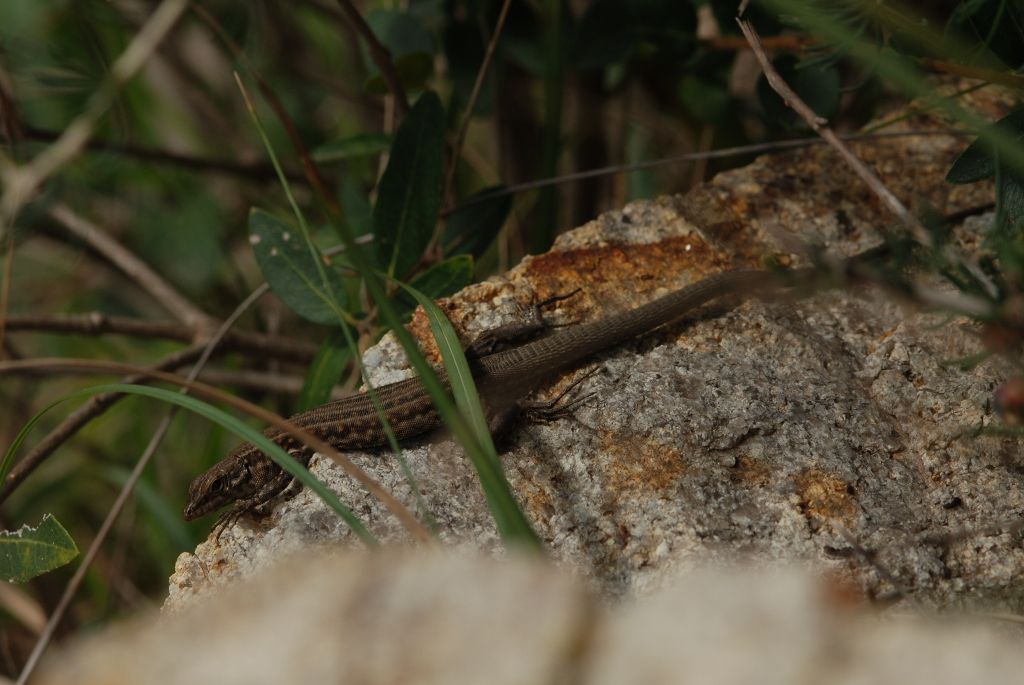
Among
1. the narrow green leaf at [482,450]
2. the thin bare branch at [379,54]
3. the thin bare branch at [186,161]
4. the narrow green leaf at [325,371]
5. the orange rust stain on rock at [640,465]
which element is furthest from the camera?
the thin bare branch at [186,161]

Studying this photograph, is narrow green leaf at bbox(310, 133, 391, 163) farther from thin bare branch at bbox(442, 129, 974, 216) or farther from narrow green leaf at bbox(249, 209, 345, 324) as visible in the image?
narrow green leaf at bbox(249, 209, 345, 324)

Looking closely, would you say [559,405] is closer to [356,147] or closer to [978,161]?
[978,161]

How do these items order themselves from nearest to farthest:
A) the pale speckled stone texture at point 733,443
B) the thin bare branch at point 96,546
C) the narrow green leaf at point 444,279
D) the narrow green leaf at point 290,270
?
the pale speckled stone texture at point 733,443 < the thin bare branch at point 96,546 < the narrow green leaf at point 444,279 < the narrow green leaf at point 290,270

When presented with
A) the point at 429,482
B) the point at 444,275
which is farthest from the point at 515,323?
the point at 429,482

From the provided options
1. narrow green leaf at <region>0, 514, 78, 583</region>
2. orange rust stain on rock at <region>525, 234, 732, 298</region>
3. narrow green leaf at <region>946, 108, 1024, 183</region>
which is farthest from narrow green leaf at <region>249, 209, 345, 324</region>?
narrow green leaf at <region>946, 108, 1024, 183</region>

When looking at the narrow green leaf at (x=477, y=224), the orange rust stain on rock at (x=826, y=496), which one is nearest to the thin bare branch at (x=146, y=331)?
the narrow green leaf at (x=477, y=224)

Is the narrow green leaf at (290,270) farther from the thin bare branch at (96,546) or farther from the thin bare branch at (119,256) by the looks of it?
the thin bare branch at (119,256)

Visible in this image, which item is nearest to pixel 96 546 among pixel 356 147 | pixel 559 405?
pixel 559 405
